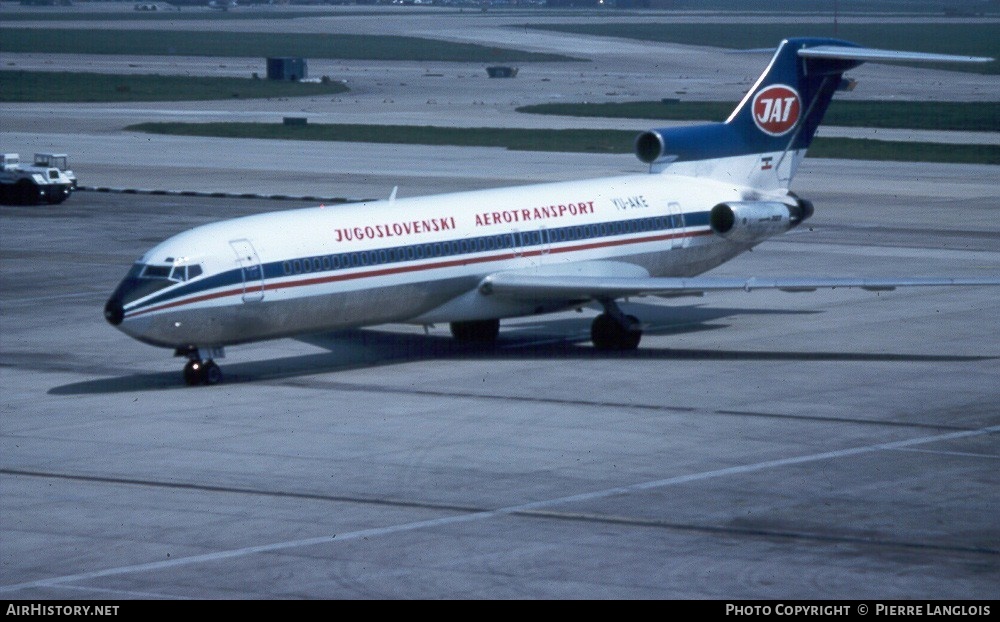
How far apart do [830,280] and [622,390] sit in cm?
531

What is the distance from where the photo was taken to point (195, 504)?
72.8ft

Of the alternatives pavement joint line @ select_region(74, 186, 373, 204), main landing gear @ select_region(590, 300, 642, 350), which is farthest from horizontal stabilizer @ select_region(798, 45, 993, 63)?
pavement joint line @ select_region(74, 186, 373, 204)

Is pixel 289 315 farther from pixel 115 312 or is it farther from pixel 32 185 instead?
pixel 32 185

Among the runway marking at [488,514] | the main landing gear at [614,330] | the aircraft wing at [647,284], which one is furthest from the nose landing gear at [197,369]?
the runway marking at [488,514]

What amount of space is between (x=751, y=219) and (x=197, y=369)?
42.4 ft

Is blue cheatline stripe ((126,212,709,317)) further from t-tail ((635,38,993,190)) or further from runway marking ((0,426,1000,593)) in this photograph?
runway marking ((0,426,1000,593))

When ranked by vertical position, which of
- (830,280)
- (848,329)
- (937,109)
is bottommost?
(937,109)

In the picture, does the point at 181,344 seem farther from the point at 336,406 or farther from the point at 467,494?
the point at 467,494

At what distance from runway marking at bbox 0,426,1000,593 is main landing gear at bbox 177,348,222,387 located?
9.98 meters

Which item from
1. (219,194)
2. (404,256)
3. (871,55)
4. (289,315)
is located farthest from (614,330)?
(219,194)

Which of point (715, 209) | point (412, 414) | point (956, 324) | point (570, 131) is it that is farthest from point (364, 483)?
point (570, 131)

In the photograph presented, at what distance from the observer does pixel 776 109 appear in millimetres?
39344

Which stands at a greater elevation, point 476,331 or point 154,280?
point 154,280

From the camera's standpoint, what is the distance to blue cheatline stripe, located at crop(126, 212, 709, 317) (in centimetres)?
2948
